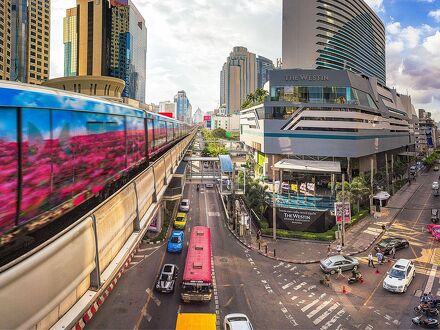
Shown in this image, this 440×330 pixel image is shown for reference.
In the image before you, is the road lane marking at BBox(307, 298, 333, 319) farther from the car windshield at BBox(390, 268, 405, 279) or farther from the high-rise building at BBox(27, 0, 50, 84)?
the high-rise building at BBox(27, 0, 50, 84)

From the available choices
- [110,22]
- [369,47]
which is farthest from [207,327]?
[369,47]

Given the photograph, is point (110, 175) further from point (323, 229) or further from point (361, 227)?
point (361, 227)

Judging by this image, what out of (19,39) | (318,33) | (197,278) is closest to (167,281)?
(197,278)

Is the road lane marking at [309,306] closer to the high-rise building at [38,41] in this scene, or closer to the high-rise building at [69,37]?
the high-rise building at [38,41]

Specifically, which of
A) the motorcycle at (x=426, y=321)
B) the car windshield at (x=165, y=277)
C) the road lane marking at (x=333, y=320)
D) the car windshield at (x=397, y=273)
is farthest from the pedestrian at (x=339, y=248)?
the car windshield at (x=165, y=277)

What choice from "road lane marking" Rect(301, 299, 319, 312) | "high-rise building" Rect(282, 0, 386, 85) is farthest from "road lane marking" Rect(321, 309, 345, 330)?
"high-rise building" Rect(282, 0, 386, 85)

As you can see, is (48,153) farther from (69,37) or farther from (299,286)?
(69,37)

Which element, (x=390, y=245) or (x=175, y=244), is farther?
(x=390, y=245)
